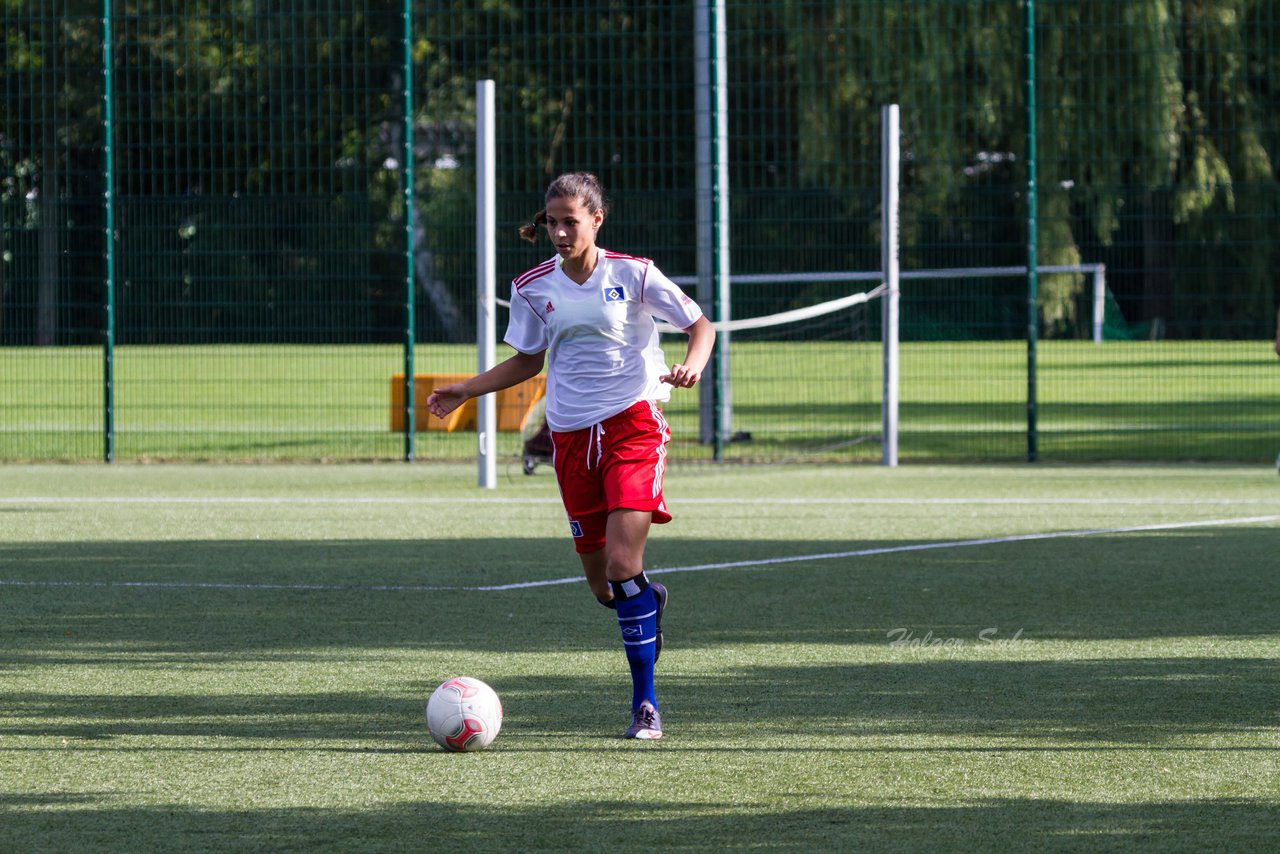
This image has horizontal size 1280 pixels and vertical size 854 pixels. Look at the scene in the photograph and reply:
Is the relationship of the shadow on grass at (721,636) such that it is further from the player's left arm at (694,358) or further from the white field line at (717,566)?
the player's left arm at (694,358)

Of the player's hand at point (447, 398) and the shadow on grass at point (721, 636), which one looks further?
the player's hand at point (447, 398)

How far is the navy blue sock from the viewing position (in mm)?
5941

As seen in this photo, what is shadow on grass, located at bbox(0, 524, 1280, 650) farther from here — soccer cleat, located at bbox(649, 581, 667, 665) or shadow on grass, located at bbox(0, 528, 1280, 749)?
soccer cleat, located at bbox(649, 581, 667, 665)

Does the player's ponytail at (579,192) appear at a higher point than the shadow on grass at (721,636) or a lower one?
higher

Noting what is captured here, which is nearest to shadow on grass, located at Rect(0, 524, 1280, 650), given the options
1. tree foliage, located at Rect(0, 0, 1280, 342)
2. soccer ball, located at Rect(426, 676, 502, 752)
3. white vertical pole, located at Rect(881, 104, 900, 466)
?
soccer ball, located at Rect(426, 676, 502, 752)

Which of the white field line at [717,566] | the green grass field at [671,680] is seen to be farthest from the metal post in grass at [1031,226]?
the white field line at [717,566]

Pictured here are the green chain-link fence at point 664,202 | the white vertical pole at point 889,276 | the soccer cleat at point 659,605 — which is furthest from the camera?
the green chain-link fence at point 664,202

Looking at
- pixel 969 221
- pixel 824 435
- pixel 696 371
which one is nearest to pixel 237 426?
pixel 824 435

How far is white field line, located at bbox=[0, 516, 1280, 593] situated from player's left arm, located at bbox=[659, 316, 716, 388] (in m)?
3.03

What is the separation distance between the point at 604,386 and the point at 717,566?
380 centimetres

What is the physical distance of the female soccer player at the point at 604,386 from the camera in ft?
19.6

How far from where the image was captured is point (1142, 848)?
4.37m

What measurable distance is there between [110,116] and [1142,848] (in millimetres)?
14645

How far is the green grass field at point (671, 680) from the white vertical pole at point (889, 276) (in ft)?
10.2
